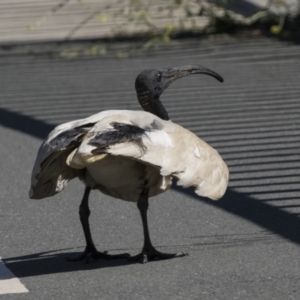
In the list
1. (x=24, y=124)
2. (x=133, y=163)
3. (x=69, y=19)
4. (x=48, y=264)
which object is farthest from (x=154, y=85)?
(x=69, y=19)

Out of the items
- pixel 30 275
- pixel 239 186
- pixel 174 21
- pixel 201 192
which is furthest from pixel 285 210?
pixel 174 21

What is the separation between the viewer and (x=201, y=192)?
4637 mm

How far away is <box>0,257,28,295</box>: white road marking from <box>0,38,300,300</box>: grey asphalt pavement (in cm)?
4

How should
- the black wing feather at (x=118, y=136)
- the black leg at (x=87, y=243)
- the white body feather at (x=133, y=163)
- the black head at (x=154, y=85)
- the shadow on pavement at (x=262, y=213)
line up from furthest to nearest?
the shadow on pavement at (x=262, y=213) < the black head at (x=154, y=85) < the black leg at (x=87, y=243) < the white body feather at (x=133, y=163) < the black wing feather at (x=118, y=136)

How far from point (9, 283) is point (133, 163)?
855mm

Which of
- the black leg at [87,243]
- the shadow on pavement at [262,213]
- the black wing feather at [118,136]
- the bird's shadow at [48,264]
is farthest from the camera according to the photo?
the shadow on pavement at [262,213]

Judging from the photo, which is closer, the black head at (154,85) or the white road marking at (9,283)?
the white road marking at (9,283)

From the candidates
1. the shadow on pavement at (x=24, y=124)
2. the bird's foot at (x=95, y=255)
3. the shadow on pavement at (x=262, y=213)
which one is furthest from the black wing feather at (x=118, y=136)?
the shadow on pavement at (x=24, y=124)

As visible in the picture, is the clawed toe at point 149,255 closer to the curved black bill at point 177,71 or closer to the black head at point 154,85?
the black head at point 154,85

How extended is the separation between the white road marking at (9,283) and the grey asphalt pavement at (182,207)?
4 centimetres

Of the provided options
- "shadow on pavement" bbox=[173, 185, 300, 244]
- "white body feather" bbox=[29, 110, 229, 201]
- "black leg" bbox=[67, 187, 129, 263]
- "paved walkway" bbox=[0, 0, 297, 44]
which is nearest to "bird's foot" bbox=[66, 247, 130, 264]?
"black leg" bbox=[67, 187, 129, 263]

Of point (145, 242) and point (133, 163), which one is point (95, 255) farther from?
point (133, 163)

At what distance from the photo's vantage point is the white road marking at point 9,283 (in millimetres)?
4453

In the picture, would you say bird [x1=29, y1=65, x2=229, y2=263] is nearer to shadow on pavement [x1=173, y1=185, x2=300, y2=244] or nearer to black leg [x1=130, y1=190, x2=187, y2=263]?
black leg [x1=130, y1=190, x2=187, y2=263]
